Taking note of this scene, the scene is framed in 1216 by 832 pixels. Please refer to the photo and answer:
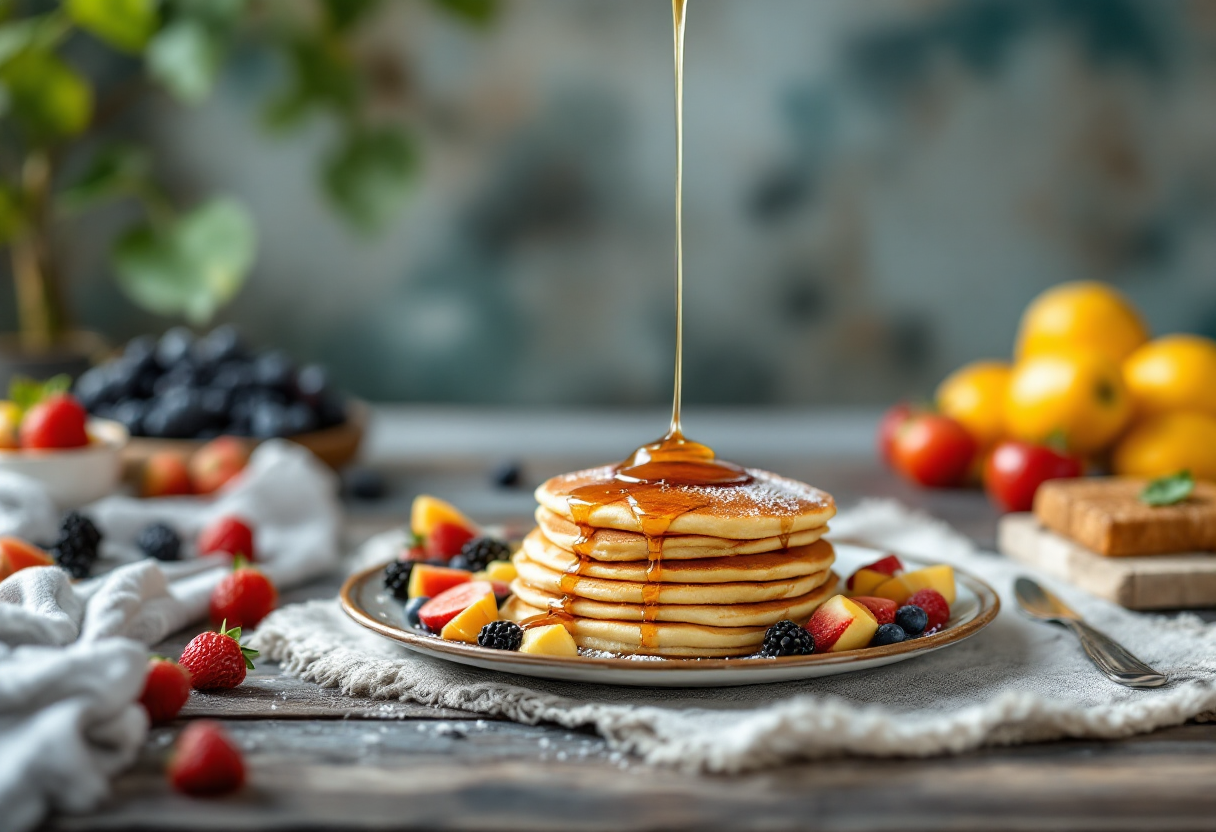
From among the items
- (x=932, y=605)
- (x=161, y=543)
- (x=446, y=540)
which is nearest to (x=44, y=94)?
(x=161, y=543)

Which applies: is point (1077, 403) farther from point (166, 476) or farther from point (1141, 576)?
point (166, 476)

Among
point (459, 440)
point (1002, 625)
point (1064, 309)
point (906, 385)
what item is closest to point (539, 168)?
point (459, 440)

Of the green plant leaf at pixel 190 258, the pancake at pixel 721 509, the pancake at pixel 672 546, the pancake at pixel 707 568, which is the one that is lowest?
the pancake at pixel 707 568

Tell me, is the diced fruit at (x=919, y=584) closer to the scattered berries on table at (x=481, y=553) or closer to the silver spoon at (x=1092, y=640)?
the silver spoon at (x=1092, y=640)

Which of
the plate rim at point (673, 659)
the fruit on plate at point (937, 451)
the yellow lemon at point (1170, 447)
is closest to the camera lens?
the plate rim at point (673, 659)

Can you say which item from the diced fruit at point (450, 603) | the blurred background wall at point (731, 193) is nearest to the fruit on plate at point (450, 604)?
the diced fruit at point (450, 603)

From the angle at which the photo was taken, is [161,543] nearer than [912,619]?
No

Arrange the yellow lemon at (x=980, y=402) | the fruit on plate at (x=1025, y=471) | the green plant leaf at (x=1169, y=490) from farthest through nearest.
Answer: the yellow lemon at (x=980, y=402) → the fruit on plate at (x=1025, y=471) → the green plant leaf at (x=1169, y=490)

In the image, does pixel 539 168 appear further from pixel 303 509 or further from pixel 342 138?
pixel 303 509
